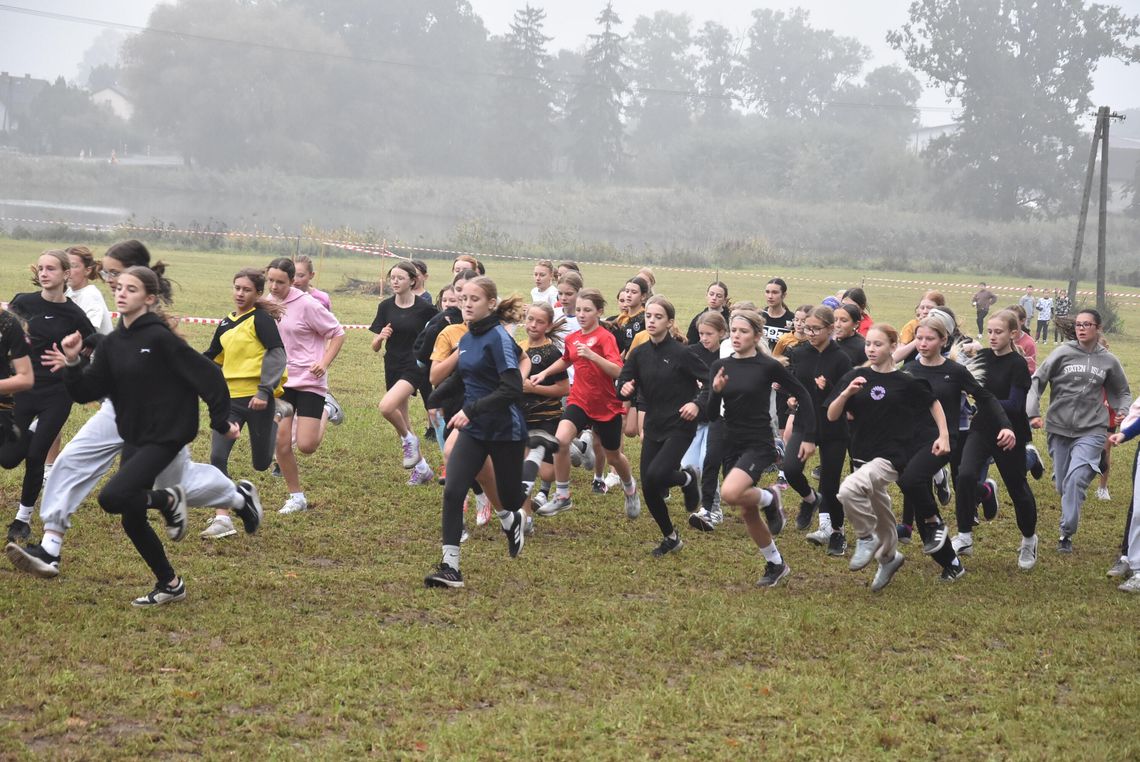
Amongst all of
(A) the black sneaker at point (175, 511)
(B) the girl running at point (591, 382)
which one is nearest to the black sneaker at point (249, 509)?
(A) the black sneaker at point (175, 511)

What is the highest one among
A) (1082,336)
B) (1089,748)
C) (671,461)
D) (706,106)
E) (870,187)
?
(706,106)

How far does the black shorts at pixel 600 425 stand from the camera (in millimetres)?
9594

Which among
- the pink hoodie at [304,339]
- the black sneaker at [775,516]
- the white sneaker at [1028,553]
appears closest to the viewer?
the black sneaker at [775,516]

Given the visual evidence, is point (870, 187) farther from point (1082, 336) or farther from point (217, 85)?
point (1082, 336)

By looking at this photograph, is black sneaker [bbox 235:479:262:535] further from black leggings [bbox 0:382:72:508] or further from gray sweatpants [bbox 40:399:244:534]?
black leggings [bbox 0:382:72:508]

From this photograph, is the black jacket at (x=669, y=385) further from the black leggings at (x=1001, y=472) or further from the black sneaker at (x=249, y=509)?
the black sneaker at (x=249, y=509)

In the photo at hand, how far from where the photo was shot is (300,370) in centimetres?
963

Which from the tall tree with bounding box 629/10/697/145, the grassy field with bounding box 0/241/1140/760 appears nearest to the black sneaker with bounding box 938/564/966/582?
the grassy field with bounding box 0/241/1140/760

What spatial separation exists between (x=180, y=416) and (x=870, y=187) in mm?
85538

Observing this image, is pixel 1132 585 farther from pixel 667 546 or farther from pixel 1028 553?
pixel 667 546

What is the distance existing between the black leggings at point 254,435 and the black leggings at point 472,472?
1619 mm

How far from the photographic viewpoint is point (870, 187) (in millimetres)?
87812

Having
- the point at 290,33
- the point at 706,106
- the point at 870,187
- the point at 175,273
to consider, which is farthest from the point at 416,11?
the point at 175,273

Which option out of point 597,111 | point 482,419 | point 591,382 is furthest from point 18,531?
point 597,111
